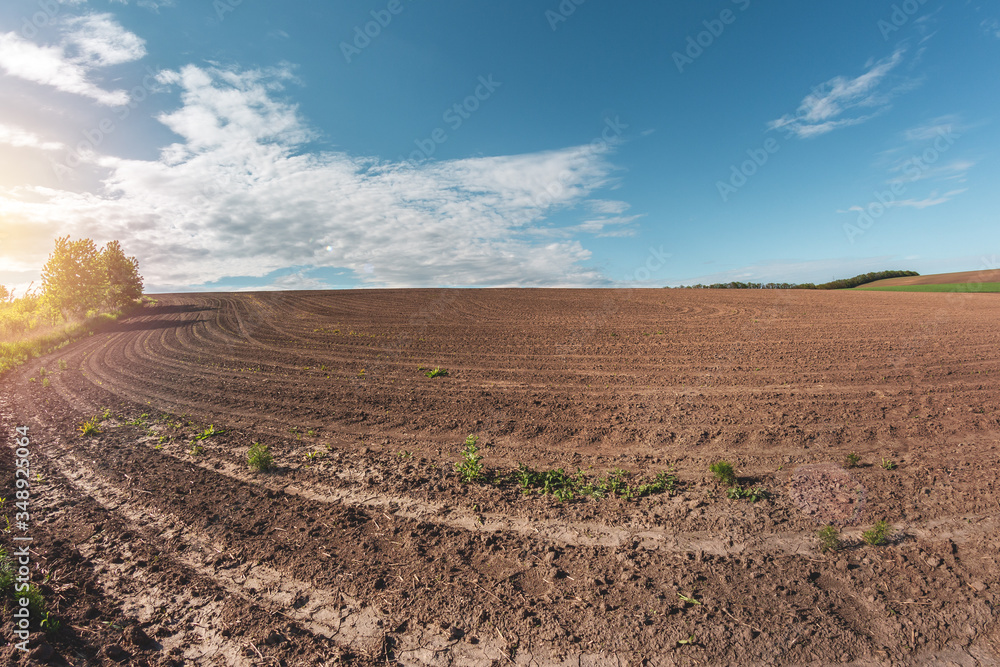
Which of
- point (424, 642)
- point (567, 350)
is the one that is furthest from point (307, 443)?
point (567, 350)

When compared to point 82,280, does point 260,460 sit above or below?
below

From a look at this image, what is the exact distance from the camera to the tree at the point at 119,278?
3881 cm

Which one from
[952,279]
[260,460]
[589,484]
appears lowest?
[589,484]

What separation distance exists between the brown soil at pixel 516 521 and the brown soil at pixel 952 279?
205ft

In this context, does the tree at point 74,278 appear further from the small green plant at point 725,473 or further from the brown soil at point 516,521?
the small green plant at point 725,473

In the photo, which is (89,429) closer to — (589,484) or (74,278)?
(589,484)

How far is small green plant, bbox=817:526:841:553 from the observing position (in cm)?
445

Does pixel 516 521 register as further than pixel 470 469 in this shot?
No

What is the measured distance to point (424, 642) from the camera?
3494 millimetres

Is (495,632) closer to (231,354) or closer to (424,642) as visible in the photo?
(424,642)

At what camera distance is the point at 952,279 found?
5706 cm

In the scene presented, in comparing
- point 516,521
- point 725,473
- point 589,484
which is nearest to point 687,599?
point 516,521

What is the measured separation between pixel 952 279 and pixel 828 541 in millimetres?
78970

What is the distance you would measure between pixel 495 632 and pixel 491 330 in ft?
60.5
